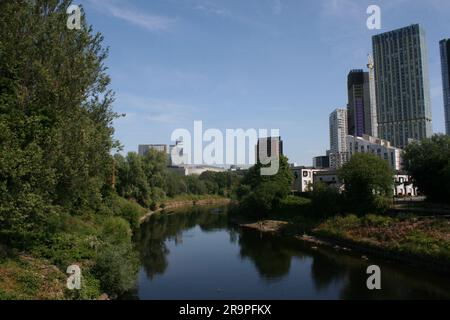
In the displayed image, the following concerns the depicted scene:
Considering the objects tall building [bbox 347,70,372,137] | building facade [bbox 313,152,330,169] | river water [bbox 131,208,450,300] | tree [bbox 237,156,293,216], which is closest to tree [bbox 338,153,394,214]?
river water [bbox 131,208,450,300]

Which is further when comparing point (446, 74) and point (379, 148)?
point (446, 74)

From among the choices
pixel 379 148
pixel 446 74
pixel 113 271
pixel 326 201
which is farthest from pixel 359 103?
pixel 113 271

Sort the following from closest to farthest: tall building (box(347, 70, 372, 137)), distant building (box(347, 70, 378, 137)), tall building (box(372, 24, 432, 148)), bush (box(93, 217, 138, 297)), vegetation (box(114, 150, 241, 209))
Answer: bush (box(93, 217, 138, 297))
vegetation (box(114, 150, 241, 209))
tall building (box(372, 24, 432, 148))
distant building (box(347, 70, 378, 137))
tall building (box(347, 70, 372, 137))

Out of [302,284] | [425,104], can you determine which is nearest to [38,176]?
[302,284]

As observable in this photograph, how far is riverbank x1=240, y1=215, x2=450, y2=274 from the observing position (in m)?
28.6

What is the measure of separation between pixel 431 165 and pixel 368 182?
855cm

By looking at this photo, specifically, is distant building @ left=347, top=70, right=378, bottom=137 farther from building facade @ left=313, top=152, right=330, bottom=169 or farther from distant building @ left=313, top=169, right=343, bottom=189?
distant building @ left=313, top=169, right=343, bottom=189

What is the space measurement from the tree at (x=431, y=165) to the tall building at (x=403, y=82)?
64.3 metres

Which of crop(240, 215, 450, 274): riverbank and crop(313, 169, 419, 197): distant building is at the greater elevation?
crop(313, 169, 419, 197): distant building

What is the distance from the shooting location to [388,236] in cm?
3438

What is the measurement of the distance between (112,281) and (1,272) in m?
5.75

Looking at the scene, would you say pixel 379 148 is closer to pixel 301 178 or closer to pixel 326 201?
pixel 301 178

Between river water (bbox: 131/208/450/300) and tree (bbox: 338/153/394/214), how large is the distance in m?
8.45
